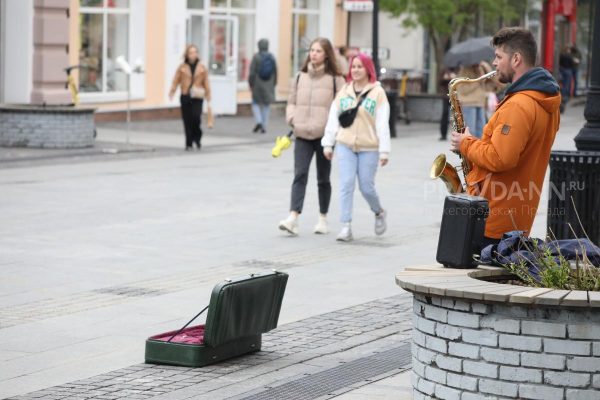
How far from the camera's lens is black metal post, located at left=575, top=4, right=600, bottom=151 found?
406 inches

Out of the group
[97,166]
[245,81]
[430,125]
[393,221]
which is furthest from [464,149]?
[245,81]

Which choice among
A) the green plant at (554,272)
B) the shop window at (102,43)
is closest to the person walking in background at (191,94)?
the shop window at (102,43)

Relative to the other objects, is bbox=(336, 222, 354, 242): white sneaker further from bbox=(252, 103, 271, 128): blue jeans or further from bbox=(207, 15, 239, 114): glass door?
bbox=(207, 15, 239, 114): glass door

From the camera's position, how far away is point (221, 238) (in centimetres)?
1314

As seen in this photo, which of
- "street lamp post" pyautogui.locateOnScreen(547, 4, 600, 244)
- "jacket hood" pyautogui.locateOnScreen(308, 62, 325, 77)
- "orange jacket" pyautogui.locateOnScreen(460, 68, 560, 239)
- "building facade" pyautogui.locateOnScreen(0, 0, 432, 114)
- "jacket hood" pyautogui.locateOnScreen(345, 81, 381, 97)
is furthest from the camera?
"building facade" pyautogui.locateOnScreen(0, 0, 432, 114)

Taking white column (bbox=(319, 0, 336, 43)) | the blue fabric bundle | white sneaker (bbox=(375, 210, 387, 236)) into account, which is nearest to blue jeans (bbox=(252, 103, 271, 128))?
white column (bbox=(319, 0, 336, 43))

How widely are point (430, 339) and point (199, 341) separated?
1982 millimetres

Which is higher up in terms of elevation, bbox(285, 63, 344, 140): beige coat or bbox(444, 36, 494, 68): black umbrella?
bbox(444, 36, 494, 68): black umbrella

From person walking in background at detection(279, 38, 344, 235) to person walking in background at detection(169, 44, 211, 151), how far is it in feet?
32.1

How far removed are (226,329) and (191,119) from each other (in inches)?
618

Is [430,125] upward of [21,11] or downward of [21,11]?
downward

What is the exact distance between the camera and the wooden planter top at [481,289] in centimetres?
577

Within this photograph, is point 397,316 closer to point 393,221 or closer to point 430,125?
point 393,221

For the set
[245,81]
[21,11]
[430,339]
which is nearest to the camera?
[430,339]
